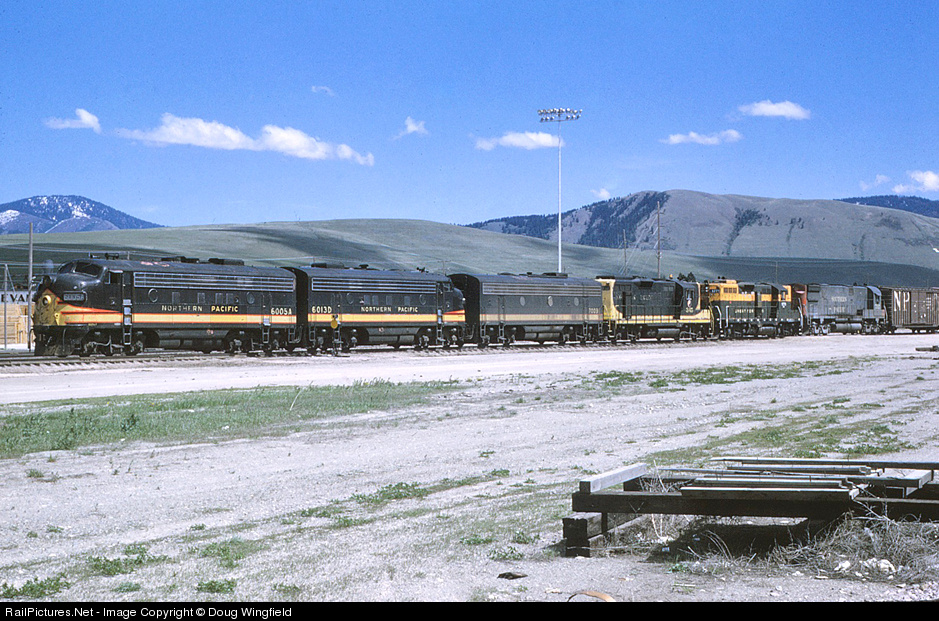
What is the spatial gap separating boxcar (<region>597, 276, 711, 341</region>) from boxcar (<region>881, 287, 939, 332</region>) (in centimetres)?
2948

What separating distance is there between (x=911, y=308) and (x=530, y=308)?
4896cm

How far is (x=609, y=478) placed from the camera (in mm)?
8648

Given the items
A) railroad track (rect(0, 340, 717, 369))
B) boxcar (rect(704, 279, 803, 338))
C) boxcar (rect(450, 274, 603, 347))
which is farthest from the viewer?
boxcar (rect(704, 279, 803, 338))

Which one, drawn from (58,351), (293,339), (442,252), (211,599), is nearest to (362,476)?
(211,599)

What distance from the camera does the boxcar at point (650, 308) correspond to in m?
56.0

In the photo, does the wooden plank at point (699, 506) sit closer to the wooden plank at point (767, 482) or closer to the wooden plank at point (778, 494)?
the wooden plank at point (778, 494)

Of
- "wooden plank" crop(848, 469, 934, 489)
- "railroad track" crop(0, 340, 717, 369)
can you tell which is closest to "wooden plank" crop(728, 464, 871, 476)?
"wooden plank" crop(848, 469, 934, 489)

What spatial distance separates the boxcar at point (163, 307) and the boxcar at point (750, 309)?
33.0 m

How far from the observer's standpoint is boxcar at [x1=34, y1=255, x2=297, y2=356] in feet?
109

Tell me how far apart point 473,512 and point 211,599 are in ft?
11.8

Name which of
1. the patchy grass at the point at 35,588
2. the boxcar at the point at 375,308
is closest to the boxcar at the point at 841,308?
the boxcar at the point at 375,308

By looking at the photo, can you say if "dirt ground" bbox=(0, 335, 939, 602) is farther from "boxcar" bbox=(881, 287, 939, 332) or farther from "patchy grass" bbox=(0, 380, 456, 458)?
"boxcar" bbox=(881, 287, 939, 332)

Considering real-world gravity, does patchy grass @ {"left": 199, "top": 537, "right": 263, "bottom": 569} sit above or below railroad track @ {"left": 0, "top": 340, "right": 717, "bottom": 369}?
below
